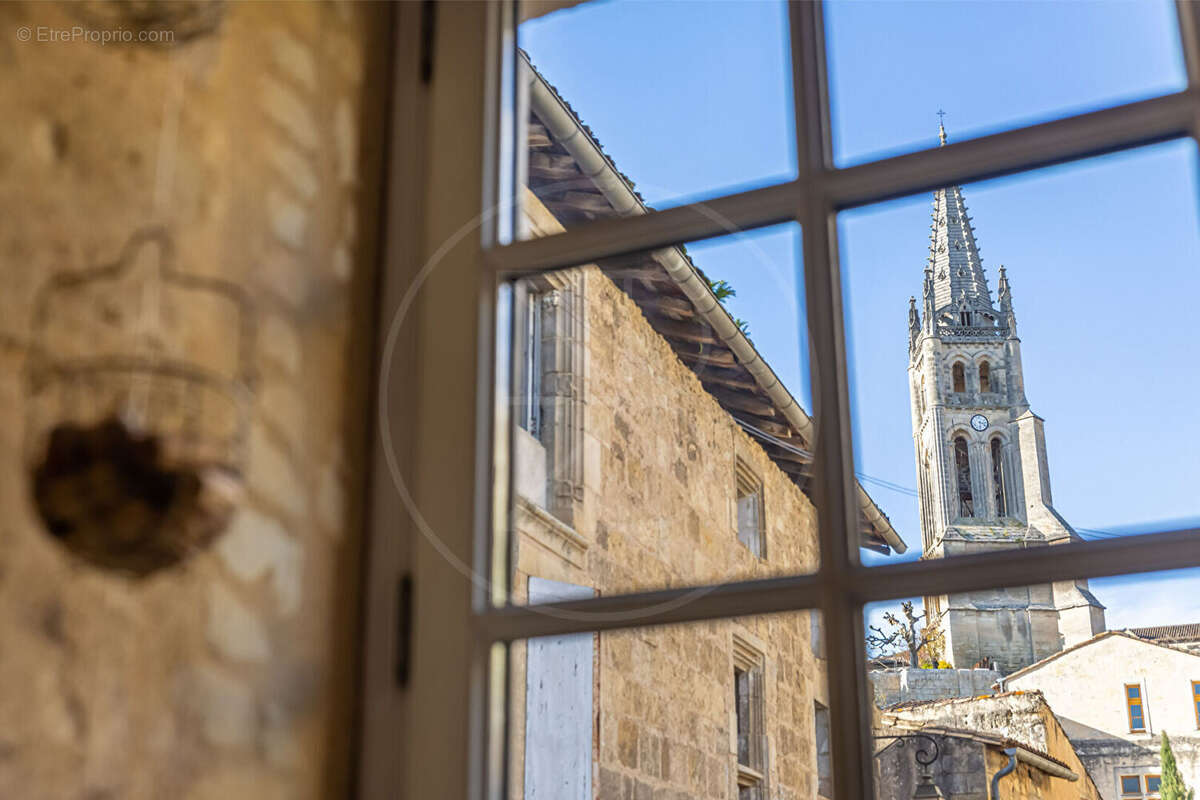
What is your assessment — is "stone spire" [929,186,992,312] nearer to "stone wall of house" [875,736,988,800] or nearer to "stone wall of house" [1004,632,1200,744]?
"stone wall of house" [1004,632,1200,744]

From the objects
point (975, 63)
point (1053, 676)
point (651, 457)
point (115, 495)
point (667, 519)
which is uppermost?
point (975, 63)

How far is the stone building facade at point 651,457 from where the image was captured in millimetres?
1509

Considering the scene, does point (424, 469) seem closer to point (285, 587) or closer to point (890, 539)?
point (285, 587)

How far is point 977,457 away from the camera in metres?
1.44

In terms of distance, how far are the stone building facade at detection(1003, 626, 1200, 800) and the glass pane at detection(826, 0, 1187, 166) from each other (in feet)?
1.95

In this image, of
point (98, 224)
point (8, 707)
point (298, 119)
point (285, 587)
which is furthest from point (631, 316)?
point (8, 707)

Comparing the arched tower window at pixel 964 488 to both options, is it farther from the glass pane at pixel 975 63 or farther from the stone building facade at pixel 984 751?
the glass pane at pixel 975 63

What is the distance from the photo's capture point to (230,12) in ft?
4.77

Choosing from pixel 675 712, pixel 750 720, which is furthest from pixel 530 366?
pixel 675 712

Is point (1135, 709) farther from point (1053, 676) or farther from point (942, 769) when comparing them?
point (942, 769)

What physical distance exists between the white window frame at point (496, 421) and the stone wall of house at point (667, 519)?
62 millimetres

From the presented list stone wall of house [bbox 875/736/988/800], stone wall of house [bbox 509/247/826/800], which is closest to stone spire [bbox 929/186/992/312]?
stone wall of house [bbox 509/247/826/800]

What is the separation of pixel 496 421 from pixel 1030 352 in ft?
2.11

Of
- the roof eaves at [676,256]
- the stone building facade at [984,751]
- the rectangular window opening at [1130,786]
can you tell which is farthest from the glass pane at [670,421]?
the rectangular window opening at [1130,786]
